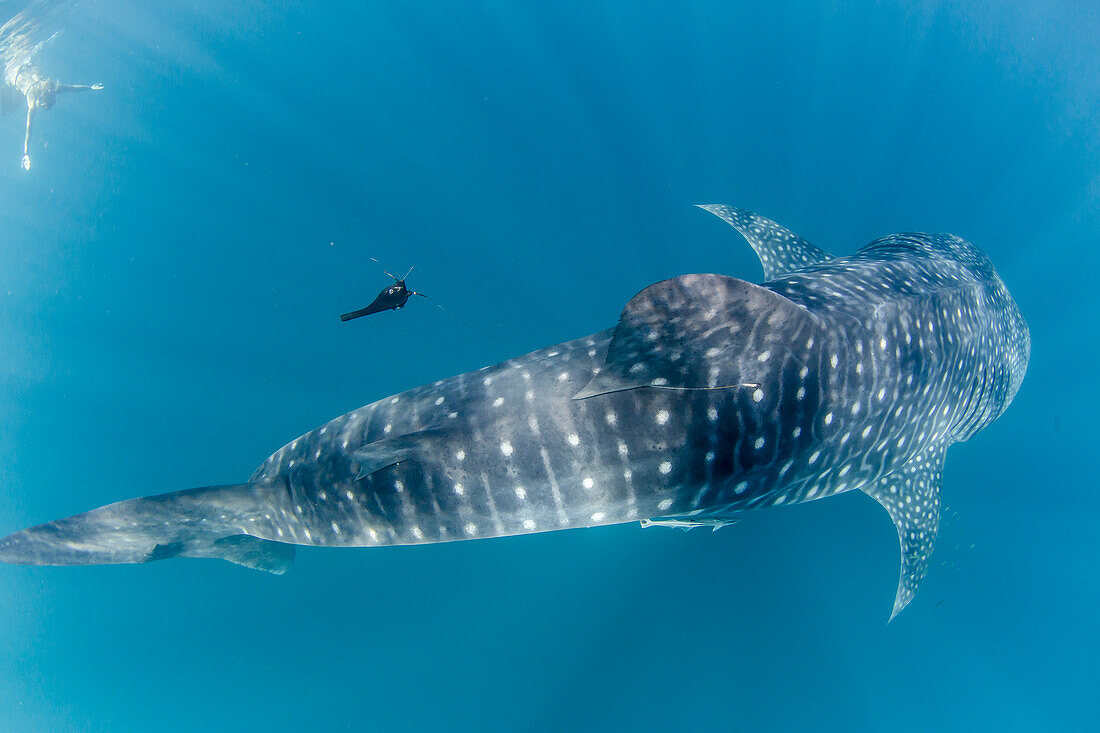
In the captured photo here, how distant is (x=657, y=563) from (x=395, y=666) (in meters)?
4.48

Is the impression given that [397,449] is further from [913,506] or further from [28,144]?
[28,144]

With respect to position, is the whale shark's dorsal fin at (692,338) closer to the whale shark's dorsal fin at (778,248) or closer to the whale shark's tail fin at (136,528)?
the whale shark's tail fin at (136,528)

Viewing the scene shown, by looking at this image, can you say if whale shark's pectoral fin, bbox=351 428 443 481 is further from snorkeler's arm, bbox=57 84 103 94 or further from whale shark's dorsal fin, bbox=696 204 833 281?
snorkeler's arm, bbox=57 84 103 94

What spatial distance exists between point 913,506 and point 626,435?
440cm

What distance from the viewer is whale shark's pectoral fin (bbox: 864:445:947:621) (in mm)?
4930

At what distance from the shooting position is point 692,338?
2.52 meters

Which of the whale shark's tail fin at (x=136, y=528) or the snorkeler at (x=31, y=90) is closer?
the whale shark's tail fin at (x=136, y=528)

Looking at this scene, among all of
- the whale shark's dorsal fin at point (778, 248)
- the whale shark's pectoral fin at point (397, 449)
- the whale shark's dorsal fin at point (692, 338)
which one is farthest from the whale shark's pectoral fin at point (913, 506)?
the whale shark's pectoral fin at point (397, 449)

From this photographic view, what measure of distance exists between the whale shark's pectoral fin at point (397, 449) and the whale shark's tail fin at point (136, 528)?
158 cm

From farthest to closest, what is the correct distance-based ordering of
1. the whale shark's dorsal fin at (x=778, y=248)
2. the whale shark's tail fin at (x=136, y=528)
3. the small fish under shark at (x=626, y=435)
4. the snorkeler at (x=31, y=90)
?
the snorkeler at (x=31, y=90)
the whale shark's dorsal fin at (x=778, y=248)
the whale shark's tail fin at (x=136, y=528)
the small fish under shark at (x=626, y=435)

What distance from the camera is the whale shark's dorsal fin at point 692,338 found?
2.43 meters

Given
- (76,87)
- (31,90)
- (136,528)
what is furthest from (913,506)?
(31,90)

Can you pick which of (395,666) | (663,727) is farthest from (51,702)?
(663,727)

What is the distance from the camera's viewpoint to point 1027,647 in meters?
8.77
